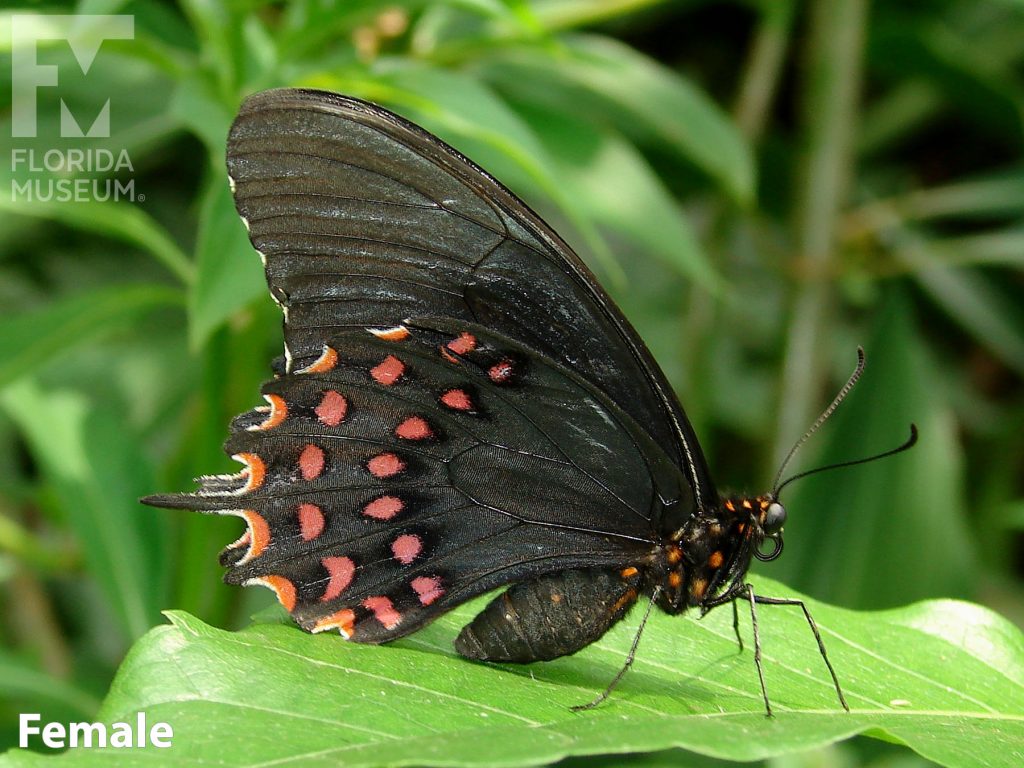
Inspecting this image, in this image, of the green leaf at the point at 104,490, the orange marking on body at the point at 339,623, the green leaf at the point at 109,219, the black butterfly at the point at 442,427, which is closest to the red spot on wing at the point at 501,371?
the black butterfly at the point at 442,427

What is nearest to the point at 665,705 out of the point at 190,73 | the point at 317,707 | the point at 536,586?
the point at 536,586

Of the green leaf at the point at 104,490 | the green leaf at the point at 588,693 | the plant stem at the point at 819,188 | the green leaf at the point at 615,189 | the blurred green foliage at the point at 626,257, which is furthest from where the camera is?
the plant stem at the point at 819,188

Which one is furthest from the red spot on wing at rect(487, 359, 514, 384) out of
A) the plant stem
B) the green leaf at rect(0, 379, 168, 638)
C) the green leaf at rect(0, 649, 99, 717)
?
the plant stem

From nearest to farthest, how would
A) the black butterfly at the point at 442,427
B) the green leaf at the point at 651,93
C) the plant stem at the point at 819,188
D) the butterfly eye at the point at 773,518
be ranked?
the black butterfly at the point at 442,427 < the butterfly eye at the point at 773,518 < the green leaf at the point at 651,93 < the plant stem at the point at 819,188

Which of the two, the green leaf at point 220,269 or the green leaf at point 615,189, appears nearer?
the green leaf at point 220,269

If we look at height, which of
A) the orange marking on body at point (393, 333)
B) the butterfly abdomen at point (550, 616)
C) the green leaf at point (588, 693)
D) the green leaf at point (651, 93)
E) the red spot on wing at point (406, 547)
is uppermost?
the green leaf at point (651, 93)

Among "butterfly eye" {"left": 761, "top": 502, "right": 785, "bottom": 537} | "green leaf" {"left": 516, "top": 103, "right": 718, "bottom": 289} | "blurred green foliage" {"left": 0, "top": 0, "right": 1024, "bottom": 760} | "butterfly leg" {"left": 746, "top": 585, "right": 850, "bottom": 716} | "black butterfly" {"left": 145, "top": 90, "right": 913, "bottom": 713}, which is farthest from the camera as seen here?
"green leaf" {"left": 516, "top": 103, "right": 718, "bottom": 289}

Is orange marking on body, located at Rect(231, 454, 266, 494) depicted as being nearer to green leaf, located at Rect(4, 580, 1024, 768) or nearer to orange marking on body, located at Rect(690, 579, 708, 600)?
green leaf, located at Rect(4, 580, 1024, 768)

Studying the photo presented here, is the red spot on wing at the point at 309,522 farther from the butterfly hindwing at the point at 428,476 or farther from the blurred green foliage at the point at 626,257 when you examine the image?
the blurred green foliage at the point at 626,257
